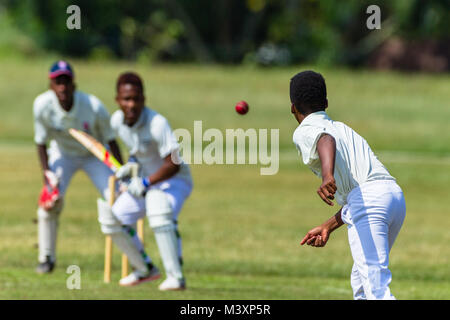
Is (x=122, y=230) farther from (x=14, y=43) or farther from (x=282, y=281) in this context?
(x=14, y=43)

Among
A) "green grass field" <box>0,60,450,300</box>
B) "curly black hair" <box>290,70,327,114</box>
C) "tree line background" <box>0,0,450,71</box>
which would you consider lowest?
"green grass field" <box>0,60,450,300</box>

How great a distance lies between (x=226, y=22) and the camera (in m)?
51.1

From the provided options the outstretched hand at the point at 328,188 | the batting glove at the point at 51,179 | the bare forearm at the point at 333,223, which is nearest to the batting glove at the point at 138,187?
the batting glove at the point at 51,179

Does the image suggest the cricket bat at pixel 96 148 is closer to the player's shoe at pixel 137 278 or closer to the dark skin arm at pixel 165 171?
the dark skin arm at pixel 165 171

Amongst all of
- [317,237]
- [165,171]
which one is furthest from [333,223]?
[165,171]

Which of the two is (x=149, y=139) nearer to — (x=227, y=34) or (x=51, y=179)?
(x=51, y=179)

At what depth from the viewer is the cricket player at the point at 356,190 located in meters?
6.25

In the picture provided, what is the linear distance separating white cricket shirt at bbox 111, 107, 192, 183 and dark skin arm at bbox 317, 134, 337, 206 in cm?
329

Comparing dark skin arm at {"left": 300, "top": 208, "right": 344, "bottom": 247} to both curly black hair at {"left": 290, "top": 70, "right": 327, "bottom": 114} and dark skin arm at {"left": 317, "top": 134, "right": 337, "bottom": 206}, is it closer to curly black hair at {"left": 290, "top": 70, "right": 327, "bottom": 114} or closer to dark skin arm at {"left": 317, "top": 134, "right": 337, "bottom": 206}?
dark skin arm at {"left": 317, "top": 134, "right": 337, "bottom": 206}

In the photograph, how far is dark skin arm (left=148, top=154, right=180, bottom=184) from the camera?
9.16 m

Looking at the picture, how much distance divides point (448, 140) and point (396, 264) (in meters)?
19.1

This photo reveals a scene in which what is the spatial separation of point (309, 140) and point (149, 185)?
320 centimetres

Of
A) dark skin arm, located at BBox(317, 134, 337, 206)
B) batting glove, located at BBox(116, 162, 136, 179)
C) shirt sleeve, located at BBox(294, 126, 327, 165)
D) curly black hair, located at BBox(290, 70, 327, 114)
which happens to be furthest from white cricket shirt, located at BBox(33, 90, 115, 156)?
dark skin arm, located at BBox(317, 134, 337, 206)

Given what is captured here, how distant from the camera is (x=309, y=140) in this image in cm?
625
